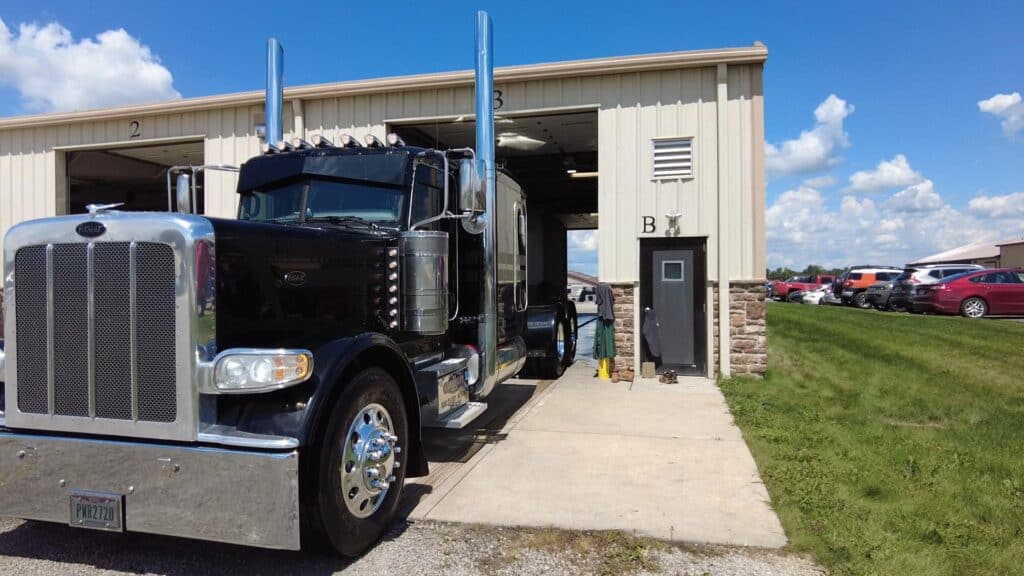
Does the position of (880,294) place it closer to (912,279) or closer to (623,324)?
(912,279)

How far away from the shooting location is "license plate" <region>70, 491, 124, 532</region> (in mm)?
2984

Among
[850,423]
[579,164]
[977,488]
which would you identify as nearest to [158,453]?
[977,488]

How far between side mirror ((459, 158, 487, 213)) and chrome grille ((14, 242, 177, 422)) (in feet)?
7.09

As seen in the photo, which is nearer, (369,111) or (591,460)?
(591,460)

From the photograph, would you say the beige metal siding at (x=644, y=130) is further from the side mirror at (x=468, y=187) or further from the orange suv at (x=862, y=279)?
the orange suv at (x=862, y=279)

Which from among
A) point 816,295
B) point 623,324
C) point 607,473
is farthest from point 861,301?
point 607,473

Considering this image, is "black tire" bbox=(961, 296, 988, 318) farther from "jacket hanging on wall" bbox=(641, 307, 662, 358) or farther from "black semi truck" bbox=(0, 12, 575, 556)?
"black semi truck" bbox=(0, 12, 575, 556)

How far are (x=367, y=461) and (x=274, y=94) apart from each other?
570 cm

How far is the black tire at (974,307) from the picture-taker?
19.3 meters

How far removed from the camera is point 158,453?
2.96 metres

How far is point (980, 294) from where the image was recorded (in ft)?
63.2

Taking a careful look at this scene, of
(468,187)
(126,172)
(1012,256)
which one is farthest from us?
(1012,256)

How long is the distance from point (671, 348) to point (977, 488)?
17.6ft

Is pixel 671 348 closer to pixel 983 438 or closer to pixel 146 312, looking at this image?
pixel 983 438
